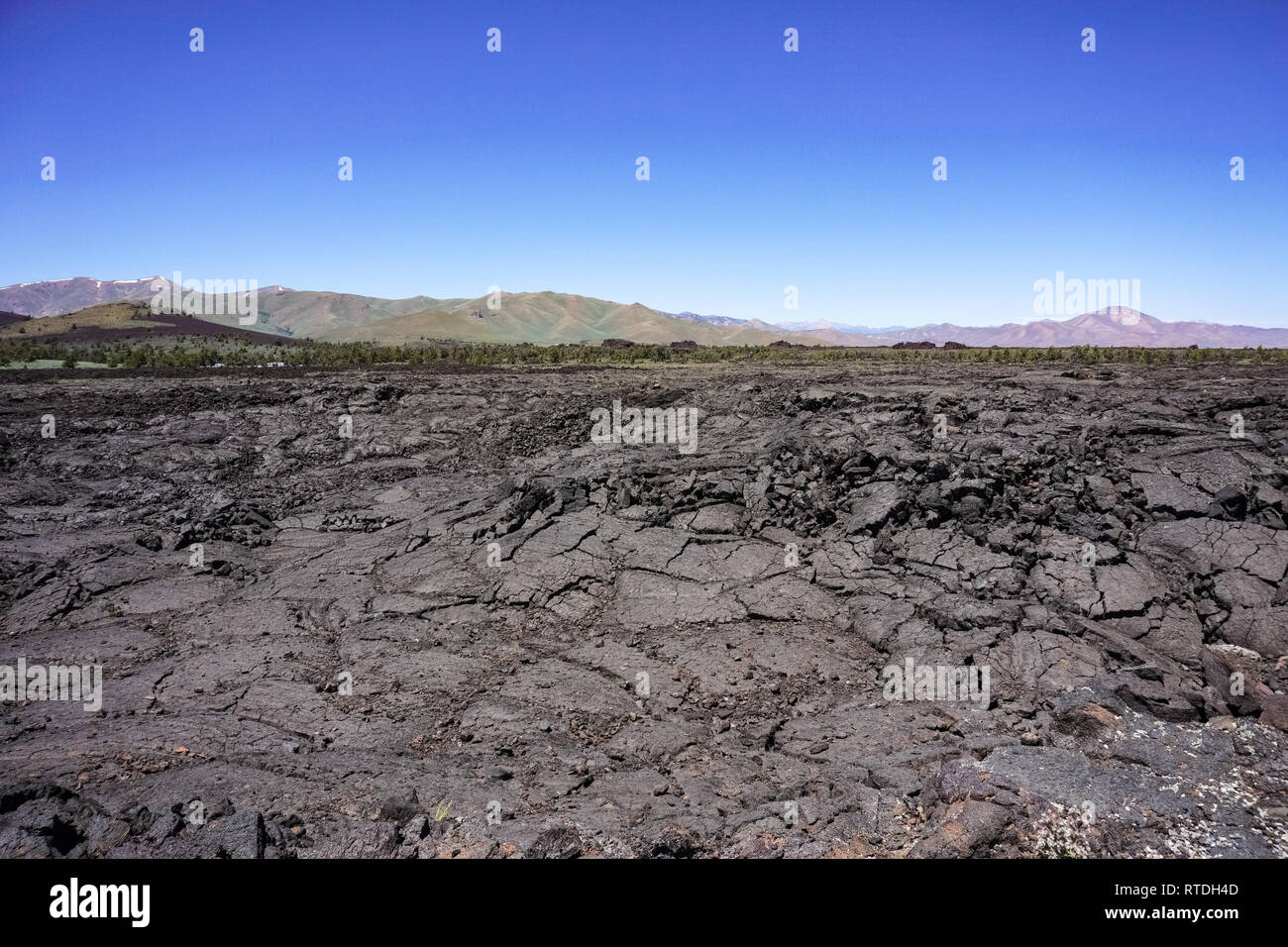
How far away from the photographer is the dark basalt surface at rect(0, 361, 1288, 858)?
15.7ft

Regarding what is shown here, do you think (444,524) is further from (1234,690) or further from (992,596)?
(1234,690)

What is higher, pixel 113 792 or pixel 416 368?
pixel 416 368

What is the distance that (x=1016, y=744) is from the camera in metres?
5.57

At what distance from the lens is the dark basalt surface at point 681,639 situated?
4.80 meters

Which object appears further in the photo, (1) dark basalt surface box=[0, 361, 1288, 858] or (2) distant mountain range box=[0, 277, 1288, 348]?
(2) distant mountain range box=[0, 277, 1288, 348]

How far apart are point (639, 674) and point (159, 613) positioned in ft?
22.0

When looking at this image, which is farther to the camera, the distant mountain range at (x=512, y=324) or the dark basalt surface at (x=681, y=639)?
the distant mountain range at (x=512, y=324)

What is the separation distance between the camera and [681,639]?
8.06 meters

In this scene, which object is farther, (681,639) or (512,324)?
(512,324)

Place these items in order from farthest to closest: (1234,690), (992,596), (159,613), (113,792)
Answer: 1. (159,613)
2. (992,596)
3. (1234,690)
4. (113,792)
